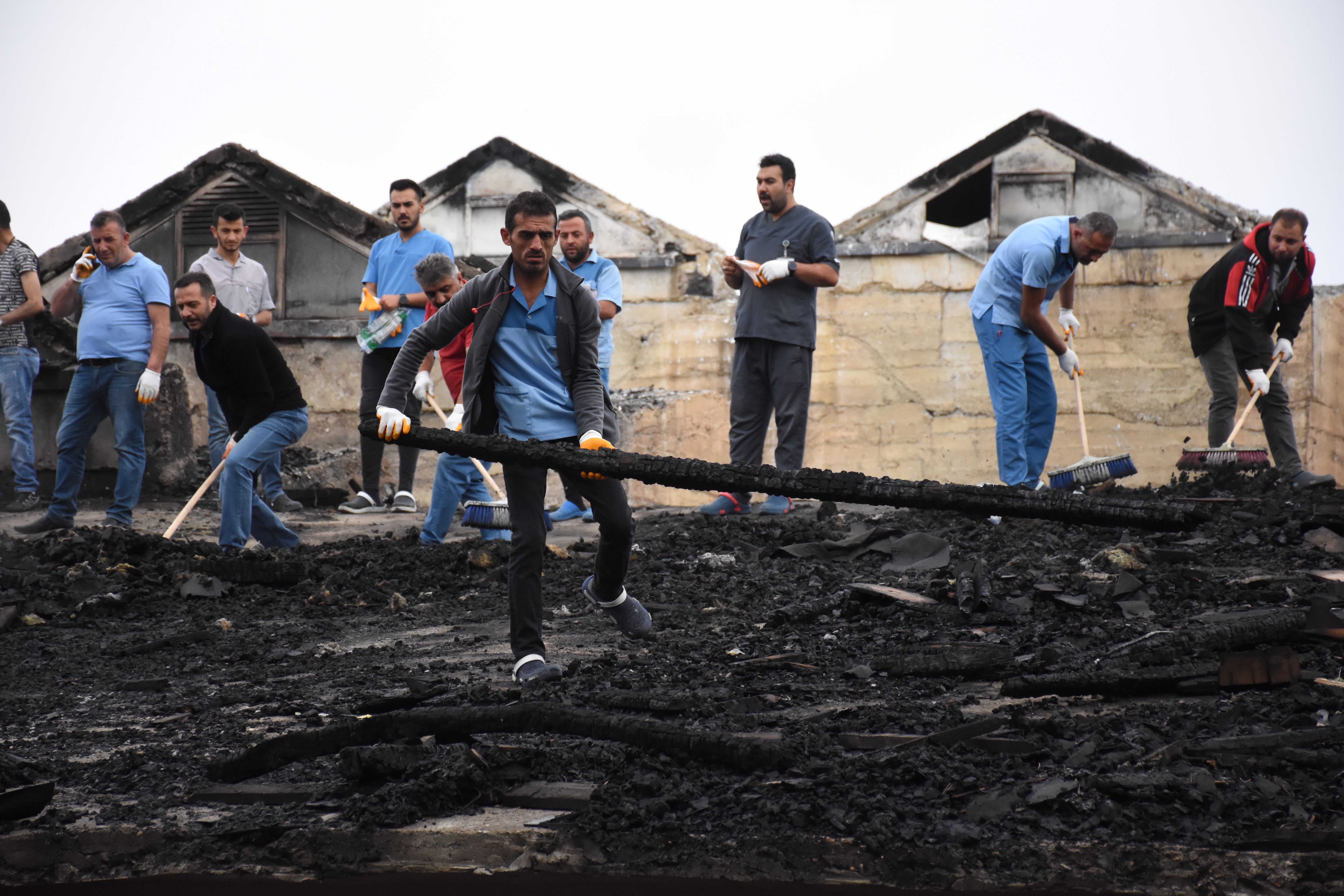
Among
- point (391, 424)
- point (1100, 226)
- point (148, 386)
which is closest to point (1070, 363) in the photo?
point (1100, 226)

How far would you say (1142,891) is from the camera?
85.7 inches

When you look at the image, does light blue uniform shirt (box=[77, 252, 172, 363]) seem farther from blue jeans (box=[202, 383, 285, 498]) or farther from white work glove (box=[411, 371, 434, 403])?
white work glove (box=[411, 371, 434, 403])

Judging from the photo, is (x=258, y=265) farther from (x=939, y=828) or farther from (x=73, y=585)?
(x=939, y=828)

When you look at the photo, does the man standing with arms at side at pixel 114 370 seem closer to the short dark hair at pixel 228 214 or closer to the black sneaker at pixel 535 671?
the short dark hair at pixel 228 214

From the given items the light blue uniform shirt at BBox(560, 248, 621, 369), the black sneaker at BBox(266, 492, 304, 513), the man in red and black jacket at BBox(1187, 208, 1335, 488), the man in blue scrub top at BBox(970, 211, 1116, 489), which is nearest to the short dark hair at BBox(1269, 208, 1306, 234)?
the man in red and black jacket at BBox(1187, 208, 1335, 488)

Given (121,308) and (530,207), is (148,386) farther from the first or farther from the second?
(530,207)

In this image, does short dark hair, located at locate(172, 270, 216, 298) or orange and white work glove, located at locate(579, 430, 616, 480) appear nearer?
orange and white work glove, located at locate(579, 430, 616, 480)

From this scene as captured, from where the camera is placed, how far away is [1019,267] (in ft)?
23.2

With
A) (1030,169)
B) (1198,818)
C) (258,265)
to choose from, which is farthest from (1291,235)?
(258,265)

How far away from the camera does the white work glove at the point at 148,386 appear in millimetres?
7223

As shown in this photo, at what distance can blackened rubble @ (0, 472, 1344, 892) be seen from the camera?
7.83 ft

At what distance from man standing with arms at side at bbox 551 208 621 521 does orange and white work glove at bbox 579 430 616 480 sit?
2869mm

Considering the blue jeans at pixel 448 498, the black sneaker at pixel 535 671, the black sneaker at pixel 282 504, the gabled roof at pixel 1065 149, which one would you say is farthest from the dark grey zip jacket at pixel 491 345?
the gabled roof at pixel 1065 149

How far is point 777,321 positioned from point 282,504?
4.25 m
